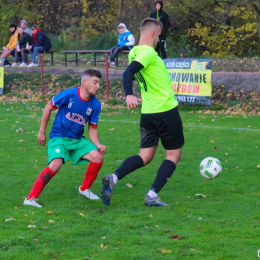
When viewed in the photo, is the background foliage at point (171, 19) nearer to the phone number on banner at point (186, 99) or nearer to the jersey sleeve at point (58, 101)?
the phone number on banner at point (186, 99)

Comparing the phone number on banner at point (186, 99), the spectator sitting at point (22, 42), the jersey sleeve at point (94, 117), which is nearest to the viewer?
the jersey sleeve at point (94, 117)

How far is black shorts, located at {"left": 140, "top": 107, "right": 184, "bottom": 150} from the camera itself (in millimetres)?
4926

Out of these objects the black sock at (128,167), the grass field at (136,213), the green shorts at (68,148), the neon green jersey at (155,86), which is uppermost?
the neon green jersey at (155,86)

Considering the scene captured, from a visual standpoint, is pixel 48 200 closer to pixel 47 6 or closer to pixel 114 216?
pixel 114 216

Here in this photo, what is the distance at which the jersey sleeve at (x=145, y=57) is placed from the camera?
4.76 m

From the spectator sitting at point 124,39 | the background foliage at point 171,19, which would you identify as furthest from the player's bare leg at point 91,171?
the background foliage at point 171,19

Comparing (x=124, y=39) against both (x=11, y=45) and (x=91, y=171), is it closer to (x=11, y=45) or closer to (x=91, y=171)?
(x=11, y=45)

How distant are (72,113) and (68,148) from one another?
41cm

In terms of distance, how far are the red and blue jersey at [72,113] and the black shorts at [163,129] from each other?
71cm

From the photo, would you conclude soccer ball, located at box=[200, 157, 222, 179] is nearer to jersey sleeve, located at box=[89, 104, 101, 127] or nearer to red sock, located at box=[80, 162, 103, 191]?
red sock, located at box=[80, 162, 103, 191]

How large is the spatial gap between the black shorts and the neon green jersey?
66 mm

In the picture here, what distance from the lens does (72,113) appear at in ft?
17.2

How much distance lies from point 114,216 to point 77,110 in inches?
51.5

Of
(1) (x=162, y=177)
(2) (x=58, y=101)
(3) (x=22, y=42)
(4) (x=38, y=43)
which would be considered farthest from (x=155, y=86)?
(3) (x=22, y=42)
